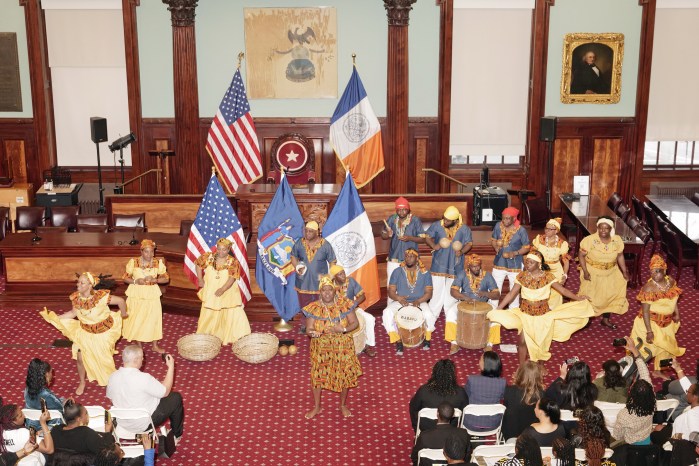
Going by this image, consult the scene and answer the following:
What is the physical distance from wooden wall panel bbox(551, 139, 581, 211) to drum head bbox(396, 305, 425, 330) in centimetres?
771

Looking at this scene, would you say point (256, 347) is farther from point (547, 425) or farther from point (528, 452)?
point (528, 452)

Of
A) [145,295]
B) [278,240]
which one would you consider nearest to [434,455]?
[278,240]

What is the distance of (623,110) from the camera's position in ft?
57.0

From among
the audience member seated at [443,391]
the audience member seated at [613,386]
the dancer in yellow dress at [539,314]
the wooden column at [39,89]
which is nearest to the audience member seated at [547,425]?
the audience member seated at [443,391]

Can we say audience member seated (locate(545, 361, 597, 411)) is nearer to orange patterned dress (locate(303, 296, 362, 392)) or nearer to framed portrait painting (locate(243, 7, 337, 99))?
orange patterned dress (locate(303, 296, 362, 392))

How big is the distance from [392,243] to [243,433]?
3546 millimetres

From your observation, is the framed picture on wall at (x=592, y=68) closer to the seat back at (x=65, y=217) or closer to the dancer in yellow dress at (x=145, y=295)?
the seat back at (x=65, y=217)

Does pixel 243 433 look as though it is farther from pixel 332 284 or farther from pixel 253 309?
pixel 253 309

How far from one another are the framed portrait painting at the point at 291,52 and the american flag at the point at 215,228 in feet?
19.7

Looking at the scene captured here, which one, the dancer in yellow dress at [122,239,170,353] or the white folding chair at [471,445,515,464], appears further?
the dancer in yellow dress at [122,239,170,353]

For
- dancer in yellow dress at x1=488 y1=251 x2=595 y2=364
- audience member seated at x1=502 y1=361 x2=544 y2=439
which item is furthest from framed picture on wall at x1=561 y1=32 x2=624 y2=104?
audience member seated at x1=502 y1=361 x2=544 y2=439

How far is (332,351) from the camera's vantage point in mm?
9109

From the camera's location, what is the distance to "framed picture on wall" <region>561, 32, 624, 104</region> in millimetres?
16891

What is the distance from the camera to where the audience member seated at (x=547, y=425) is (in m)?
7.30
